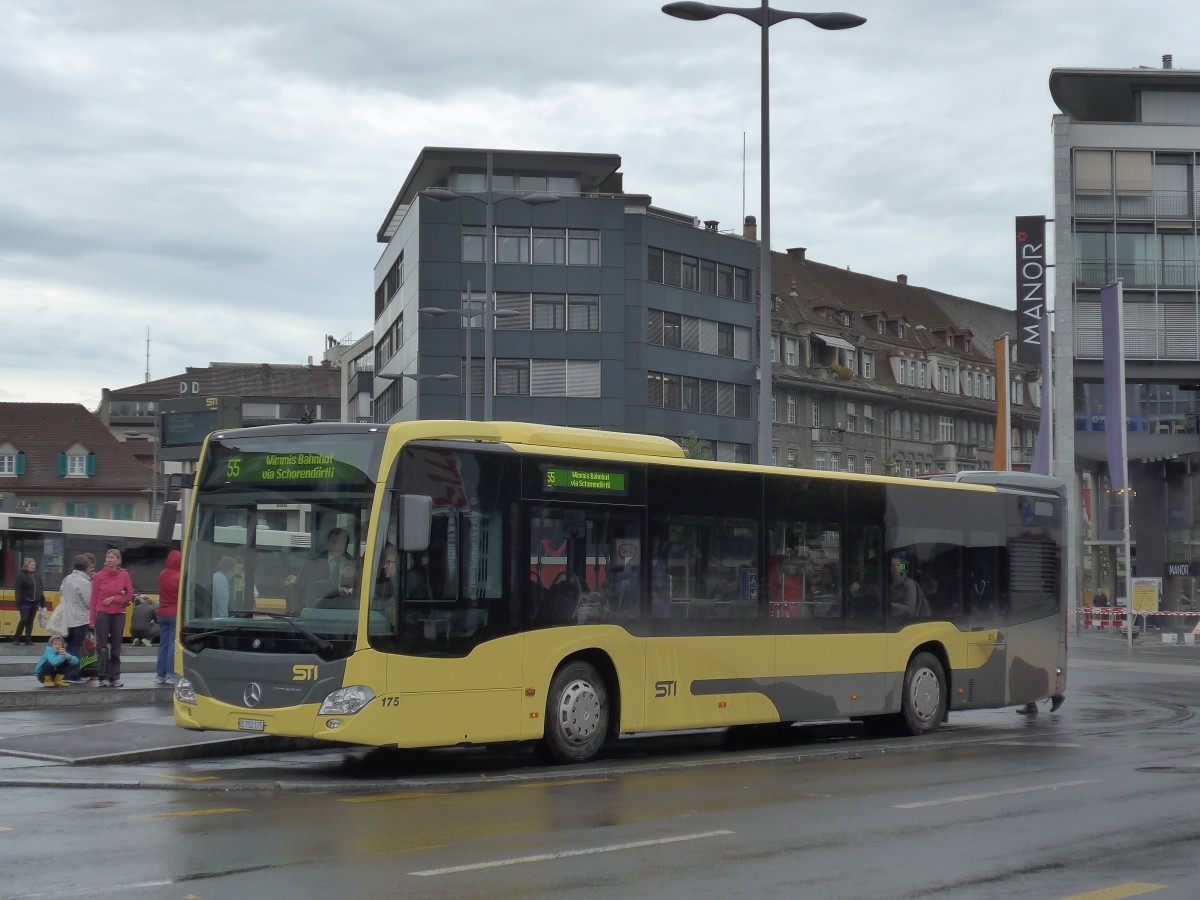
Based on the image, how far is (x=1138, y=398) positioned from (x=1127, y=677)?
37394 mm

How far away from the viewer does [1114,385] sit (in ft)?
164

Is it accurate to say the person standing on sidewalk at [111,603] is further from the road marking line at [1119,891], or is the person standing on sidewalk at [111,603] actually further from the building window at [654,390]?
the building window at [654,390]

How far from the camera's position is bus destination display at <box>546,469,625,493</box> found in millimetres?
15117

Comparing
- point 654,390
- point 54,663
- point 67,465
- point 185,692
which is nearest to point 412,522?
point 185,692

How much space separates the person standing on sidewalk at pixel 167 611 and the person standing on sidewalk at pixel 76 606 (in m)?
0.93

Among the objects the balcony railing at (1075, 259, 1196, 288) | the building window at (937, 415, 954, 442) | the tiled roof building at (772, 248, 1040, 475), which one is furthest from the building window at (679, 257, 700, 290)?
the building window at (937, 415, 954, 442)

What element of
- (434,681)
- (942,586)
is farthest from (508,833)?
(942,586)

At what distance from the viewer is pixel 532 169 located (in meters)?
76.8

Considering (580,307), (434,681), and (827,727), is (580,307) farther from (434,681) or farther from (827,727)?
(434,681)

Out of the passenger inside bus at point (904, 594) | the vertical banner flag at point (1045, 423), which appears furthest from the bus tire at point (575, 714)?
the vertical banner flag at point (1045, 423)

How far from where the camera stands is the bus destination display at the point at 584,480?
15117mm

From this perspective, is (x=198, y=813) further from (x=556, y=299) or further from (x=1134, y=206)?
(x=556, y=299)

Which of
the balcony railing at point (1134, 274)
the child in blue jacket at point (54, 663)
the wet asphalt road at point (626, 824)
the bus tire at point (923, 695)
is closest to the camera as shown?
the wet asphalt road at point (626, 824)

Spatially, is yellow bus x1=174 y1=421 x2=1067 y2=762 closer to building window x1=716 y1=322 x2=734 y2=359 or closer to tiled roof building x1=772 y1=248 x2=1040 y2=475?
building window x1=716 y1=322 x2=734 y2=359
